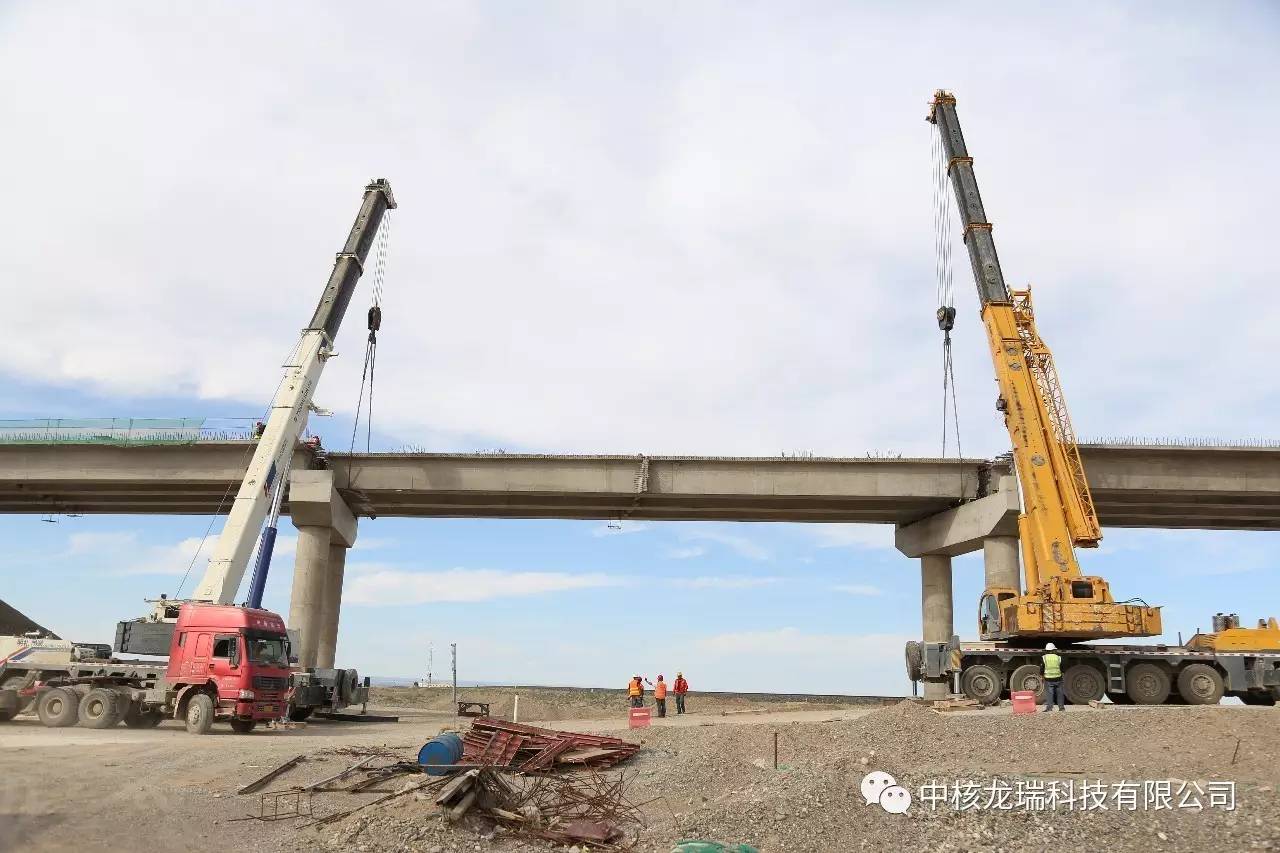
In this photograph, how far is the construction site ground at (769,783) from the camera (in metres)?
10.6

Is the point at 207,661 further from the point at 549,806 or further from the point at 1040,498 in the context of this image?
the point at 1040,498

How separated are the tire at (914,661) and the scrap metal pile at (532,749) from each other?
13592mm

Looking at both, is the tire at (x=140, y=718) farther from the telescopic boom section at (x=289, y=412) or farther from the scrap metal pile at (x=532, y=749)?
the scrap metal pile at (x=532, y=749)

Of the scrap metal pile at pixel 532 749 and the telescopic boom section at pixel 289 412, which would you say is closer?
the scrap metal pile at pixel 532 749

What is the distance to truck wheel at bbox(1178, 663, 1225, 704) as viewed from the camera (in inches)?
958

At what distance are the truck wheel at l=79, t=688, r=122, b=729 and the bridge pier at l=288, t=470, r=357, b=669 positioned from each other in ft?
34.0

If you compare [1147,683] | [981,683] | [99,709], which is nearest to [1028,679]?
[981,683]

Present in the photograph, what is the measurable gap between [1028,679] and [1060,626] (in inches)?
68.3

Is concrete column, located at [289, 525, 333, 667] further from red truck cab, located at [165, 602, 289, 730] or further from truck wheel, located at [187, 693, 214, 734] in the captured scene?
truck wheel, located at [187, 693, 214, 734]

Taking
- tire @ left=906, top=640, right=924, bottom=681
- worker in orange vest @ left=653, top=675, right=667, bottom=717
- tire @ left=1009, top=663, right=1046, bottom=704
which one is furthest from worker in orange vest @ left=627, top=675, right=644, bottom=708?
tire @ left=1009, top=663, right=1046, bottom=704

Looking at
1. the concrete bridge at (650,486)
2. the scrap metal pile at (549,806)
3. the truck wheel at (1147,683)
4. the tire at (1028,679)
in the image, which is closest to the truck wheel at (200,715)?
the scrap metal pile at (549,806)

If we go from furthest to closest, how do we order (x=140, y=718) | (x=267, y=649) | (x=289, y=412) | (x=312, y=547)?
(x=312, y=547), (x=289, y=412), (x=140, y=718), (x=267, y=649)

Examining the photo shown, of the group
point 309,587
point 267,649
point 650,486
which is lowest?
point 267,649

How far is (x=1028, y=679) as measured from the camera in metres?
24.7
